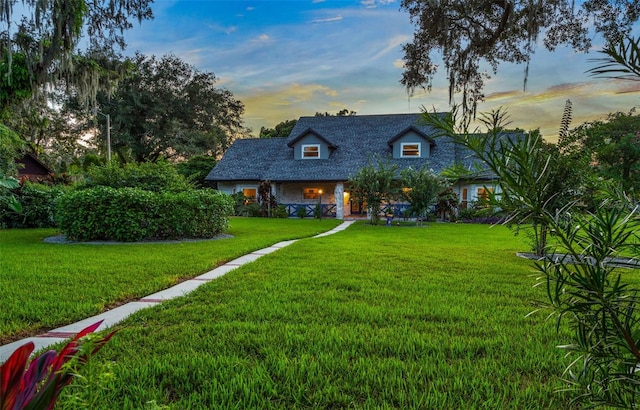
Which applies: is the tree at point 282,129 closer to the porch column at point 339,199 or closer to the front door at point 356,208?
the front door at point 356,208

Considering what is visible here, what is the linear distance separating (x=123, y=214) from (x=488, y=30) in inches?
368

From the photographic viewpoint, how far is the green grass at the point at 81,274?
3.83 meters

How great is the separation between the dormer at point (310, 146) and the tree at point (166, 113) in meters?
11.5

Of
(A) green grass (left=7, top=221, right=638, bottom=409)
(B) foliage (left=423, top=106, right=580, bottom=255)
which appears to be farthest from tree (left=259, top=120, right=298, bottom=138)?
(B) foliage (left=423, top=106, right=580, bottom=255)

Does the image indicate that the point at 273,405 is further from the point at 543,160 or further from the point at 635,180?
the point at 635,180

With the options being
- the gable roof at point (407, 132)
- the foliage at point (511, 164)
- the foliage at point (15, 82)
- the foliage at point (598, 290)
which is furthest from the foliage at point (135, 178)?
the gable roof at point (407, 132)

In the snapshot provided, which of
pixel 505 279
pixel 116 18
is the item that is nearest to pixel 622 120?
pixel 505 279

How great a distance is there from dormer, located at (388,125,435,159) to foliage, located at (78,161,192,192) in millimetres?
13135

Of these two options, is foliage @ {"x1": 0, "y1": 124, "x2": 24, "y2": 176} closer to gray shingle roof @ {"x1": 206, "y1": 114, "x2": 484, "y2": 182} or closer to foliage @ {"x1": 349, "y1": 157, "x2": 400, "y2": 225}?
gray shingle roof @ {"x1": 206, "y1": 114, "x2": 484, "y2": 182}

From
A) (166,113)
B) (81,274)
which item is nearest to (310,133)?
(166,113)

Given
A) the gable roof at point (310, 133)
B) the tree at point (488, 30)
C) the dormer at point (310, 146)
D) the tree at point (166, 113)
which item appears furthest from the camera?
the tree at point (166, 113)

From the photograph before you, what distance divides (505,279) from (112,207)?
9.44 m

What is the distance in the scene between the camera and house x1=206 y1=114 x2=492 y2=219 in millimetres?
20953

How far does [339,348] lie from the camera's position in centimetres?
298
